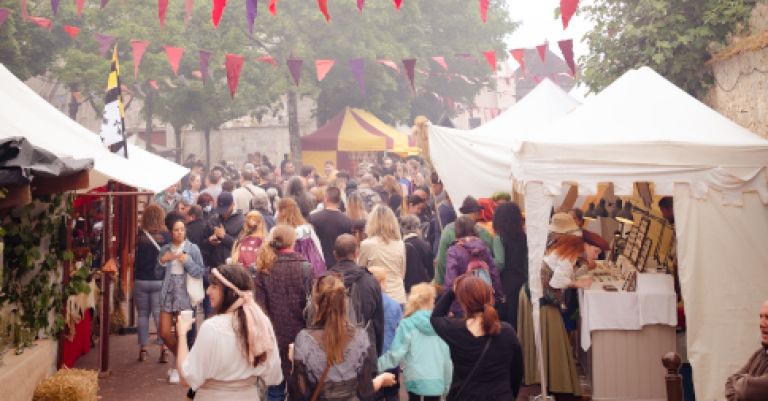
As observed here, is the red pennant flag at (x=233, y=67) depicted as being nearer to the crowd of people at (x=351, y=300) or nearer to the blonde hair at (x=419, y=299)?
the crowd of people at (x=351, y=300)

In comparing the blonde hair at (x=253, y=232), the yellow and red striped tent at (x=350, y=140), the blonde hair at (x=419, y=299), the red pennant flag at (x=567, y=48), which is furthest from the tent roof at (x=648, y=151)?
the yellow and red striped tent at (x=350, y=140)

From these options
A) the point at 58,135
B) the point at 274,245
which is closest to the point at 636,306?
the point at 274,245

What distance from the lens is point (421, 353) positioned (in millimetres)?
7145

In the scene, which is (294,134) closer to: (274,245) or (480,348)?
(274,245)

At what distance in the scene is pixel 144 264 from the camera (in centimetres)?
1095

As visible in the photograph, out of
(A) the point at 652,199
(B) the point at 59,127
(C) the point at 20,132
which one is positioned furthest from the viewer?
(A) the point at 652,199

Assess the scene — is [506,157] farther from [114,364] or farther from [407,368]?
[407,368]

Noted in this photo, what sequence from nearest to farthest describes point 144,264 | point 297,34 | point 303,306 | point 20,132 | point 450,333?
point 450,333
point 303,306
point 20,132
point 144,264
point 297,34

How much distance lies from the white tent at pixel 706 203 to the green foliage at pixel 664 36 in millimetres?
4823

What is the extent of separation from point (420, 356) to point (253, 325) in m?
1.95

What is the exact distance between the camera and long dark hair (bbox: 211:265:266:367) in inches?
216

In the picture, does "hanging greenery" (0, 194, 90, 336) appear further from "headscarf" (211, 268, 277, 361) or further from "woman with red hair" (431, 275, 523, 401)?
"woman with red hair" (431, 275, 523, 401)

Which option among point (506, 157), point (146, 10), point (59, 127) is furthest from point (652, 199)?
point (146, 10)

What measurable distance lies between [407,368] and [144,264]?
473 centimetres
